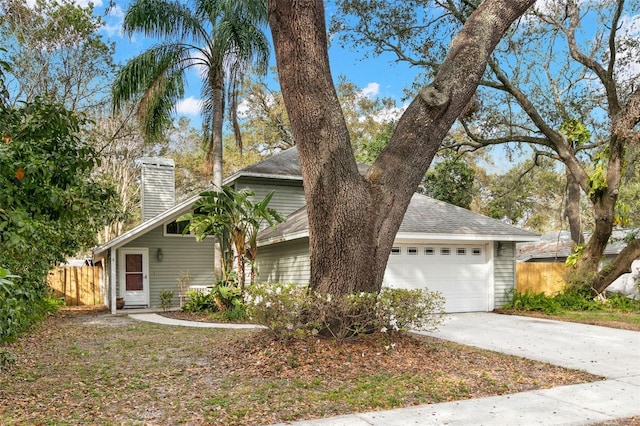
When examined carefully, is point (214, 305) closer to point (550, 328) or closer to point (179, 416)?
point (550, 328)

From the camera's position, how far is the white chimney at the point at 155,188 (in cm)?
1911

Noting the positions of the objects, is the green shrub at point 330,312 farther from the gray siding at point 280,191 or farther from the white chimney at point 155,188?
the white chimney at point 155,188

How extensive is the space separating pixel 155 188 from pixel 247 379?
49.0 ft

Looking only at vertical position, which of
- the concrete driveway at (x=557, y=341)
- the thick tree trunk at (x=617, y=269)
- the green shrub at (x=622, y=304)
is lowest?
the green shrub at (x=622, y=304)

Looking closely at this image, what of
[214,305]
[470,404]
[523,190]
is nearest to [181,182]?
[214,305]

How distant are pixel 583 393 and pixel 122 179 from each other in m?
26.4

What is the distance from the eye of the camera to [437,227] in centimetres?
1306

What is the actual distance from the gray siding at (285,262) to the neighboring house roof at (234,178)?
2.28 m

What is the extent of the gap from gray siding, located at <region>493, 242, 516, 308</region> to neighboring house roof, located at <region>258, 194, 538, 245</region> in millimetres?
580

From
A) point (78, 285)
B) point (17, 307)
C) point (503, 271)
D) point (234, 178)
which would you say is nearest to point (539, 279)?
point (503, 271)

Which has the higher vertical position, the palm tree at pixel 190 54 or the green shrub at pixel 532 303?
the palm tree at pixel 190 54

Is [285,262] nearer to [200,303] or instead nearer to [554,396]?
[200,303]

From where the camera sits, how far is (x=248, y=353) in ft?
22.2

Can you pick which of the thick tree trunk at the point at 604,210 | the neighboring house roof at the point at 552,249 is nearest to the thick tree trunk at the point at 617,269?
the thick tree trunk at the point at 604,210
